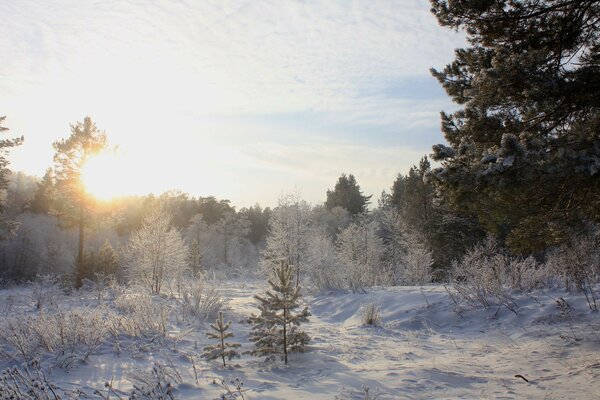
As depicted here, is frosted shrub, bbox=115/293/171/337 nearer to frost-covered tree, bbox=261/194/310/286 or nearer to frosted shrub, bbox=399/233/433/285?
Result: frosted shrub, bbox=399/233/433/285

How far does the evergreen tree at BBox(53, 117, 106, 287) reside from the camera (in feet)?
76.8

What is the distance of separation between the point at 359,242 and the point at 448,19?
29.3m

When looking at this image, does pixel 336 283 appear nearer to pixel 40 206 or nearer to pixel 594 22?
pixel 594 22

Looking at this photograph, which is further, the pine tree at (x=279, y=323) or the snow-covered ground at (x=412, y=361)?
the pine tree at (x=279, y=323)

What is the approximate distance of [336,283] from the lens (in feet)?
56.0

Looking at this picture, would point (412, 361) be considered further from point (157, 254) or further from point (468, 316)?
point (157, 254)

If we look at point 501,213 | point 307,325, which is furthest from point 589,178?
point 307,325

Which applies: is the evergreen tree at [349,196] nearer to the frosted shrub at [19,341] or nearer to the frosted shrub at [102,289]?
the frosted shrub at [102,289]

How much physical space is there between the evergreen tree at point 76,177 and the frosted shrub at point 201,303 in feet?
49.6

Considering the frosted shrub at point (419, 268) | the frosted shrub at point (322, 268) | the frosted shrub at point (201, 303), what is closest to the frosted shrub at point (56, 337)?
the frosted shrub at point (201, 303)

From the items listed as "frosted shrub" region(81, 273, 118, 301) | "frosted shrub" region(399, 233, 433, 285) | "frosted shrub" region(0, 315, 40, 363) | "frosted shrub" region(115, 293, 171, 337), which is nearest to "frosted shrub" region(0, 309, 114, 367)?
"frosted shrub" region(0, 315, 40, 363)

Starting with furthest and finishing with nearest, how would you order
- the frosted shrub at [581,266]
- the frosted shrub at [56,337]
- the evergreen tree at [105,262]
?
the evergreen tree at [105,262] < the frosted shrub at [581,266] < the frosted shrub at [56,337]

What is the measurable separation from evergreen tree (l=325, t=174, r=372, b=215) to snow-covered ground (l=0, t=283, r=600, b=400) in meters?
53.4

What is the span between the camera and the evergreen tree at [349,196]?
207 ft
